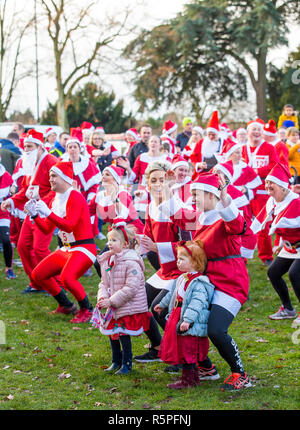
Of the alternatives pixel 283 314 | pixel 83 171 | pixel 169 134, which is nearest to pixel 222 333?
pixel 283 314

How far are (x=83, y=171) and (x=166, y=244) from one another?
3.93m

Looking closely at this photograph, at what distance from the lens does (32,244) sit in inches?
322

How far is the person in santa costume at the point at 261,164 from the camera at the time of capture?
9.70 m

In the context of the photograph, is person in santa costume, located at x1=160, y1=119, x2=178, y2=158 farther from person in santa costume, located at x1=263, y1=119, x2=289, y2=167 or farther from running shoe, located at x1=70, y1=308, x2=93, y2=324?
running shoe, located at x1=70, y1=308, x2=93, y2=324

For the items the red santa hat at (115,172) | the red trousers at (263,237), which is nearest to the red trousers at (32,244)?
the red santa hat at (115,172)

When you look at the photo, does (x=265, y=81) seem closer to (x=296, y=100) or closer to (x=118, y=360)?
(x=296, y=100)

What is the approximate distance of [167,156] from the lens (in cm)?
1052

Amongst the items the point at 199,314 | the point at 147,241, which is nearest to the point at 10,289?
the point at 147,241

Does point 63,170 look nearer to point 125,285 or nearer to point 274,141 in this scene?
point 125,285

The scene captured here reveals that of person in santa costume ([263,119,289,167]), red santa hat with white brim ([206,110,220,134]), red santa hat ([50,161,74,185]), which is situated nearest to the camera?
red santa hat ([50,161,74,185])

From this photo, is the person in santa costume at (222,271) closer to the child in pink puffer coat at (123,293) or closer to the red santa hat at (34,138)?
the child in pink puffer coat at (123,293)

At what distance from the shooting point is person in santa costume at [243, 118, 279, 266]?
9695 millimetres

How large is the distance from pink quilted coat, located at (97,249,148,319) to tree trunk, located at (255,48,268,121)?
26469 millimetres

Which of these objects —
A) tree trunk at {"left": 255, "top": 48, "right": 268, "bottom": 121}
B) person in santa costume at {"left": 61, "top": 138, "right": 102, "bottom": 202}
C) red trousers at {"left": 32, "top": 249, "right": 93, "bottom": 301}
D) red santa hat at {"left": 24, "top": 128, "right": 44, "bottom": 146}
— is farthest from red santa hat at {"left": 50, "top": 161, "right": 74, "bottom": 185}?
tree trunk at {"left": 255, "top": 48, "right": 268, "bottom": 121}
